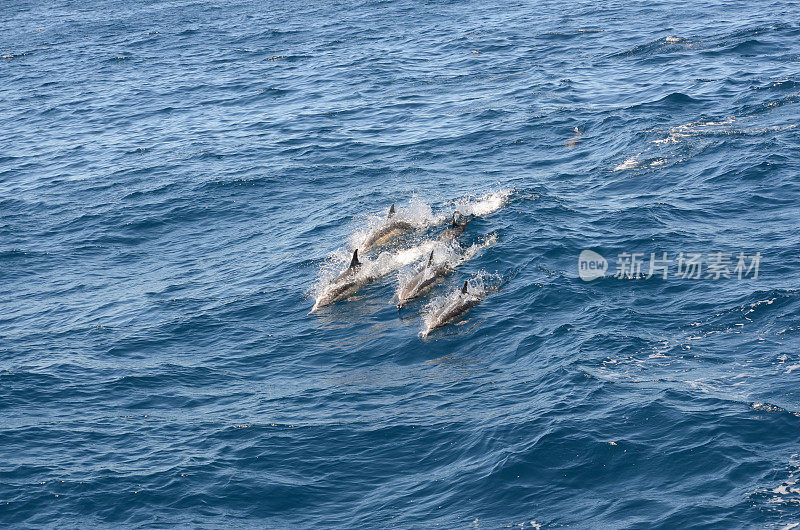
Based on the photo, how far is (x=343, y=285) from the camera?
93.5 feet

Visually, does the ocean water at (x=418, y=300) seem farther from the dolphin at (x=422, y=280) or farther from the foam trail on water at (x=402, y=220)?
the dolphin at (x=422, y=280)

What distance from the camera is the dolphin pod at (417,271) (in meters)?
26.5

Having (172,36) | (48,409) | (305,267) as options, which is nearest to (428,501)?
(48,409)

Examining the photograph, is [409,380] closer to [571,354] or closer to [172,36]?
[571,354]

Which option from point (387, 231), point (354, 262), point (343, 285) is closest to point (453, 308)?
point (343, 285)

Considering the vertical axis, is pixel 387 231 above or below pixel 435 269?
above

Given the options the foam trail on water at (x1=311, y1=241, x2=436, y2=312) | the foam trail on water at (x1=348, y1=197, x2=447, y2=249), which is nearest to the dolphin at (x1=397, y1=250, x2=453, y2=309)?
the foam trail on water at (x1=311, y1=241, x2=436, y2=312)

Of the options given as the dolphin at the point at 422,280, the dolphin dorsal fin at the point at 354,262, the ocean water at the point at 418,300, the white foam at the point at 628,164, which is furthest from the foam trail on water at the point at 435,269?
the white foam at the point at 628,164

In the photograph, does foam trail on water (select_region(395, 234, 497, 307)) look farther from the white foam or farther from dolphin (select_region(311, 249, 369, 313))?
the white foam

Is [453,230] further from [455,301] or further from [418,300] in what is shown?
[455,301]

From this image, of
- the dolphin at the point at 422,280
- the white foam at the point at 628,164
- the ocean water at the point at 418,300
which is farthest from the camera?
the white foam at the point at 628,164

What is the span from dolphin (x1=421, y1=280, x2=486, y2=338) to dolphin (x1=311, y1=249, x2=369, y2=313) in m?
3.68

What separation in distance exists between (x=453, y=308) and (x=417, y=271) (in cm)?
304

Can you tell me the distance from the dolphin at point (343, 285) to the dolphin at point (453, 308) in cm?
368
